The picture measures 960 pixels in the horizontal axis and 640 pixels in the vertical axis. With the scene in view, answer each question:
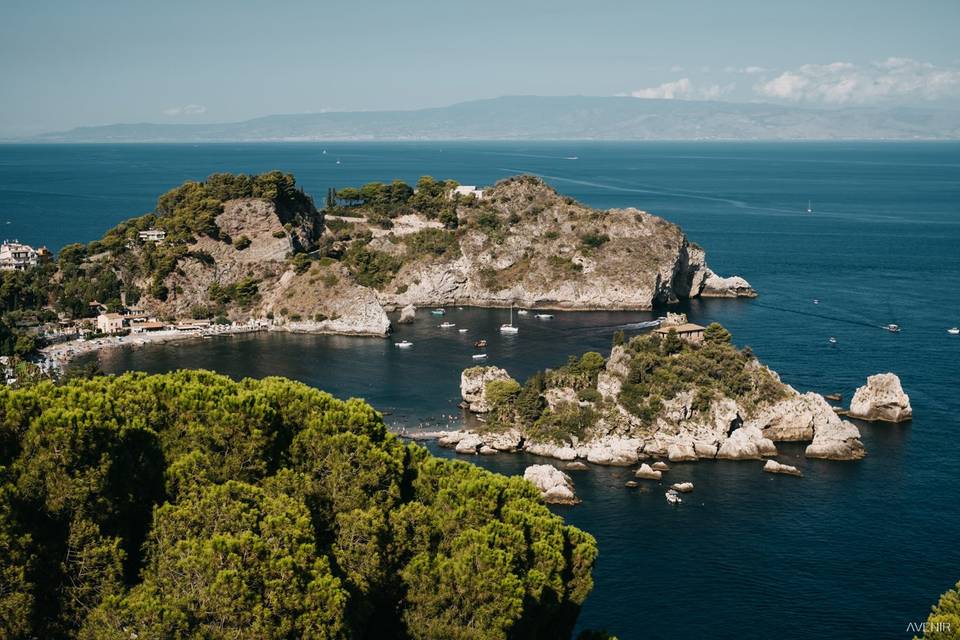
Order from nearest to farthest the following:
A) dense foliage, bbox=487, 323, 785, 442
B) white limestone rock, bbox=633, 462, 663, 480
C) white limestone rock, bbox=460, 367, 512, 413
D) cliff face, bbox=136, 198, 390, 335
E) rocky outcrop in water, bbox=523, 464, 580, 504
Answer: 1. rocky outcrop in water, bbox=523, 464, 580, 504
2. white limestone rock, bbox=633, 462, 663, 480
3. dense foliage, bbox=487, 323, 785, 442
4. white limestone rock, bbox=460, 367, 512, 413
5. cliff face, bbox=136, 198, 390, 335

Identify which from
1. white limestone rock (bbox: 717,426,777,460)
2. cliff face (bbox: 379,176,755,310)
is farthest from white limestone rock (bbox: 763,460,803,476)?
cliff face (bbox: 379,176,755,310)

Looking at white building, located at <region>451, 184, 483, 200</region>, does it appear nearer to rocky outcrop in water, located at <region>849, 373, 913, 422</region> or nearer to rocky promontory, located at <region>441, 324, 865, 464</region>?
rocky promontory, located at <region>441, 324, 865, 464</region>

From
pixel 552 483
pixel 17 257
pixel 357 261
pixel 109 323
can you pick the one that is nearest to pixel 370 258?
pixel 357 261

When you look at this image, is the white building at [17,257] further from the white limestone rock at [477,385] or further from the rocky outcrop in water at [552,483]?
the rocky outcrop in water at [552,483]

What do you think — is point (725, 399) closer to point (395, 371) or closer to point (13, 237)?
point (395, 371)

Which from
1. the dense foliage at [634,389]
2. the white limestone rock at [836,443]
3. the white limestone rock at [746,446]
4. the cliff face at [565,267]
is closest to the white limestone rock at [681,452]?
the white limestone rock at [746,446]

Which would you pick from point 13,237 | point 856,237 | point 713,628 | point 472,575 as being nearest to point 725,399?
point 713,628
